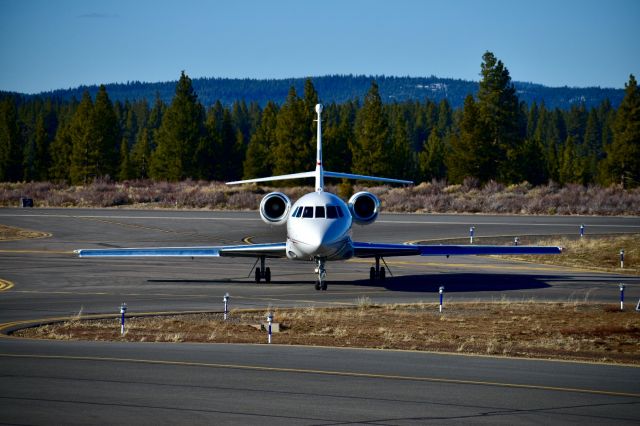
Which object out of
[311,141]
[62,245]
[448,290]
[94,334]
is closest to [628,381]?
[94,334]

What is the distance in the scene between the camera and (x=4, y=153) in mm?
132625

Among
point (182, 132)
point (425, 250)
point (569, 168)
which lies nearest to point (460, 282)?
point (425, 250)

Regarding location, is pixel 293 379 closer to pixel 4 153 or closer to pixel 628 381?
pixel 628 381

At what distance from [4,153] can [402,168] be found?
2404 inches

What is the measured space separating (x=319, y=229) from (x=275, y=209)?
3.80 meters

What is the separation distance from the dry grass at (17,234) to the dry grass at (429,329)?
2878 cm

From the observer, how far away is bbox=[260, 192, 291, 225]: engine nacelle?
31953 millimetres

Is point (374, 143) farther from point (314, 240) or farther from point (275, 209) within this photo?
point (314, 240)

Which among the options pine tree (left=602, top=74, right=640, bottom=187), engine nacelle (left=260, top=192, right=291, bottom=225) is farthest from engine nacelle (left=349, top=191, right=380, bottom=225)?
pine tree (left=602, top=74, right=640, bottom=187)

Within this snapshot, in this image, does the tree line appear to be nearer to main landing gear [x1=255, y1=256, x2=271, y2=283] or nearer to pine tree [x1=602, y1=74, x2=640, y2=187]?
Result: pine tree [x1=602, y1=74, x2=640, y2=187]

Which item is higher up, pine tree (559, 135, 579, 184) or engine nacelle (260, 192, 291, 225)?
pine tree (559, 135, 579, 184)

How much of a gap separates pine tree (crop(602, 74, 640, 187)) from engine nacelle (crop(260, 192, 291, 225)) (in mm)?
67652

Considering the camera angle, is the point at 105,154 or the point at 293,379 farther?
the point at 105,154

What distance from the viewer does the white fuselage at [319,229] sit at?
2867 cm
